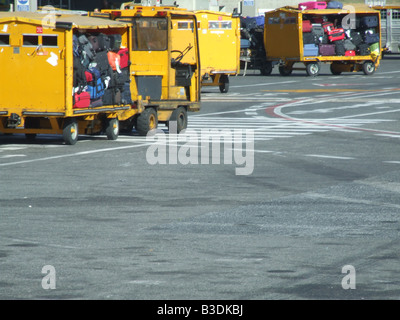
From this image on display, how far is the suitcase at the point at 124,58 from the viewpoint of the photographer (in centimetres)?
2105

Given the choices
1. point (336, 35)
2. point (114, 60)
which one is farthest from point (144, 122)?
point (336, 35)

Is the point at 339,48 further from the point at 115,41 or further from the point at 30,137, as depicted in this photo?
the point at 30,137

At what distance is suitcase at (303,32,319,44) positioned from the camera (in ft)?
150

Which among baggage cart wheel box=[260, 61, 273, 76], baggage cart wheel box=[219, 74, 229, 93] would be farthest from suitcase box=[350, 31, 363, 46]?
baggage cart wheel box=[219, 74, 229, 93]

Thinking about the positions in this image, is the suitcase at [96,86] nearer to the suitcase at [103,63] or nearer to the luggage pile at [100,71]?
the luggage pile at [100,71]

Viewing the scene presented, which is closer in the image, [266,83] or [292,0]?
[266,83]

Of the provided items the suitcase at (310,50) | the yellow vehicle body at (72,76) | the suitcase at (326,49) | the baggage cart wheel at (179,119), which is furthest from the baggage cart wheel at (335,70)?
the baggage cart wheel at (179,119)

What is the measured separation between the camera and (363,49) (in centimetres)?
4697

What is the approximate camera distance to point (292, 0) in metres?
79.2

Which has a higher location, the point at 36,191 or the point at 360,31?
the point at 360,31

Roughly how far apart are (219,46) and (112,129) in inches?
658

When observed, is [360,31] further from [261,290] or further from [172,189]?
[261,290]
